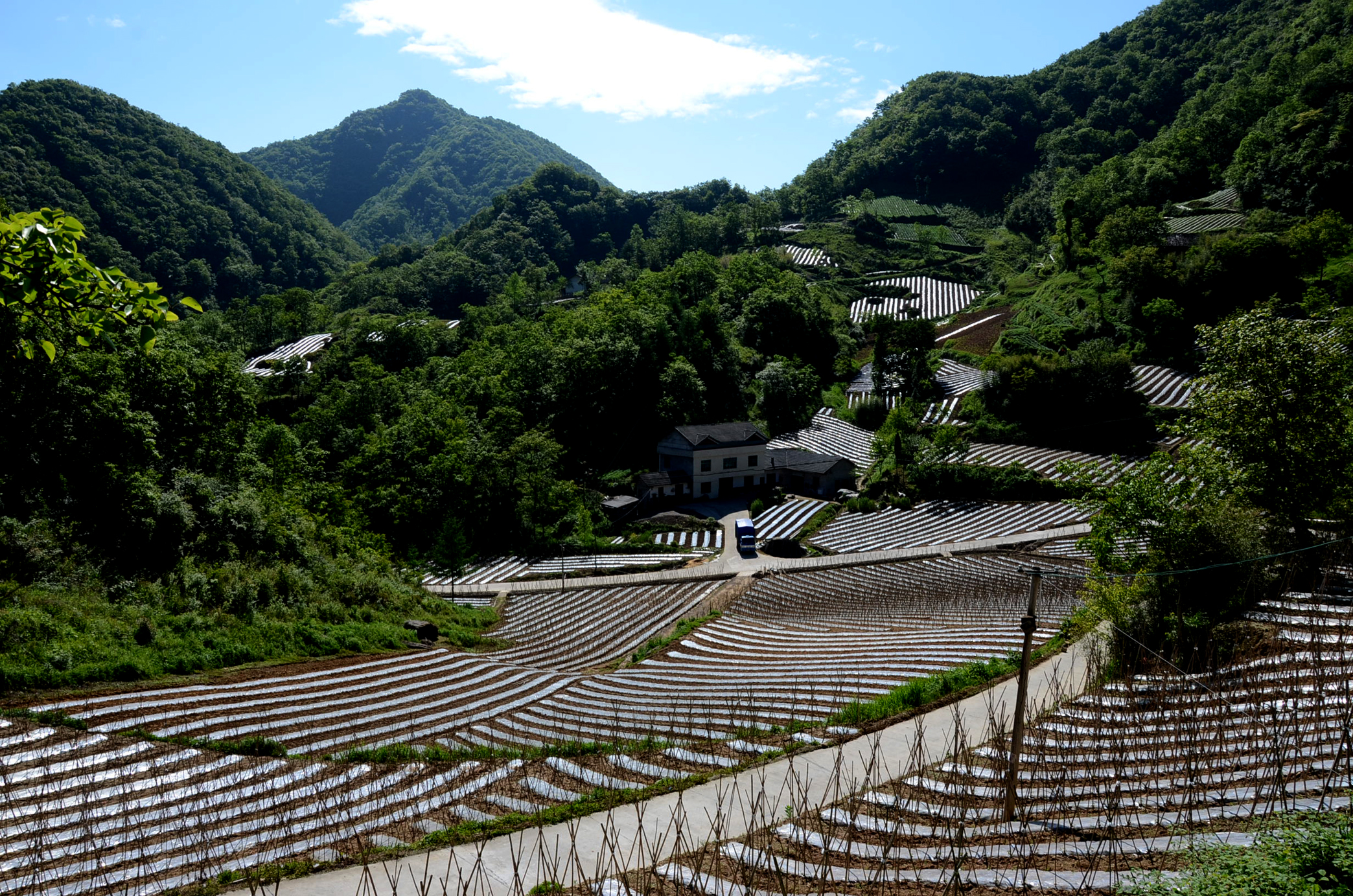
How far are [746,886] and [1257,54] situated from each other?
112362 mm

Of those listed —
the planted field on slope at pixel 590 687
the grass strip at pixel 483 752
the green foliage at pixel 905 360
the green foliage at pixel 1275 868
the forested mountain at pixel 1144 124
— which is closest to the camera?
the green foliage at pixel 1275 868

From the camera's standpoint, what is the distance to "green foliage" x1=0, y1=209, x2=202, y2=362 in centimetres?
431

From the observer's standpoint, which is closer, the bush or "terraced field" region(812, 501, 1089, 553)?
"terraced field" region(812, 501, 1089, 553)

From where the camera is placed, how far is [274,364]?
63688 mm

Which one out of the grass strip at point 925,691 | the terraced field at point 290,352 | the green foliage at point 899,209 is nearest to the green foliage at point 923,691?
the grass strip at point 925,691

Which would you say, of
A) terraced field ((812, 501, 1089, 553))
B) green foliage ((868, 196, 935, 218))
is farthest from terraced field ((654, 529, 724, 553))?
green foliage ((868, 196, 935, 218))

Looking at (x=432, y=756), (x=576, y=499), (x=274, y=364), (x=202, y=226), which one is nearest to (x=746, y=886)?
(x=432, y=756)

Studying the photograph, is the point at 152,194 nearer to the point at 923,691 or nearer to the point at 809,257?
the point at 809,257

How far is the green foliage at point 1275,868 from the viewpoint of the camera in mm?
4805

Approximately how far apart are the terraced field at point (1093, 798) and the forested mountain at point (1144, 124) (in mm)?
64694

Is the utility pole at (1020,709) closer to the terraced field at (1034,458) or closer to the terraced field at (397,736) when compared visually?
the terraced field at (397,736)

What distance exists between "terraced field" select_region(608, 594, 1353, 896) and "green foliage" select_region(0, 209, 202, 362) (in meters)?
5.14

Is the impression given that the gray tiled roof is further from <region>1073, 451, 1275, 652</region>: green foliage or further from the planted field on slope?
<region>1073, 451, 1275, 652</region>: green foliage

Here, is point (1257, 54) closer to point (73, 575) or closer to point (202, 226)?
point (73, 575)
